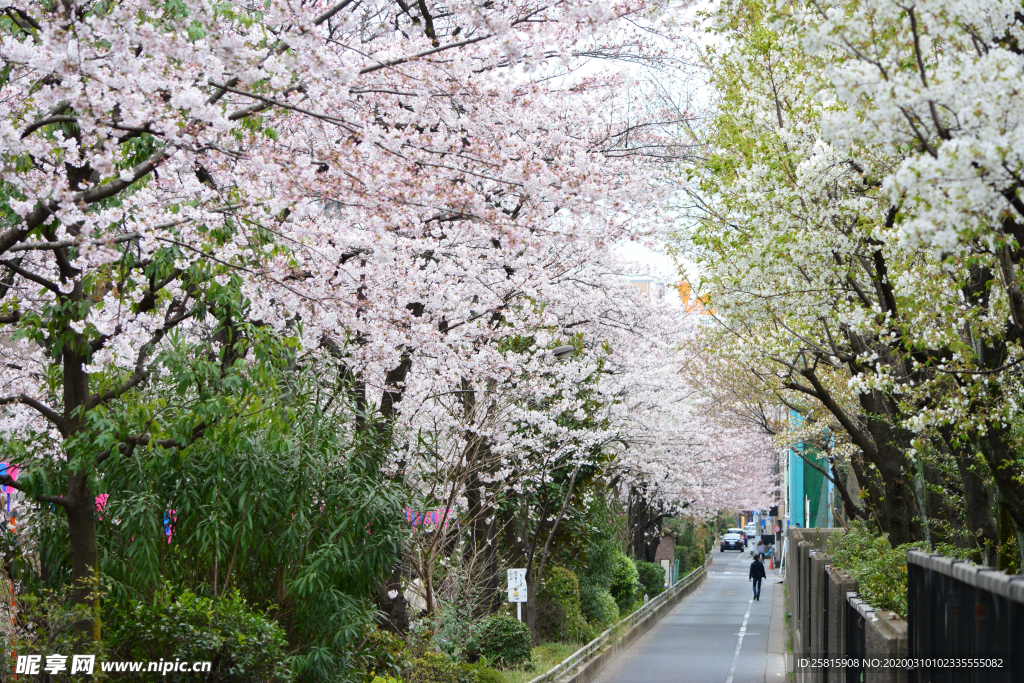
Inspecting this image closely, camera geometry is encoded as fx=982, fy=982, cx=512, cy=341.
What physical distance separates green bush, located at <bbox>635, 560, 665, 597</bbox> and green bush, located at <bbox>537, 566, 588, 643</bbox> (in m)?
12.9

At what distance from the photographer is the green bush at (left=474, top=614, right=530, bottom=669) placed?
1541 centimetres

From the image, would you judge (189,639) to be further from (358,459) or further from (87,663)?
(358,459)

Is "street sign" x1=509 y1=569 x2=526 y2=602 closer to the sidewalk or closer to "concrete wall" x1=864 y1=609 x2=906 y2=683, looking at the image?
the sidewalk

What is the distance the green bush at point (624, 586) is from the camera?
94.2ft

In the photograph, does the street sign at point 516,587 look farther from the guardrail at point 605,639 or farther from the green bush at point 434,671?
the green bush at point 434,671

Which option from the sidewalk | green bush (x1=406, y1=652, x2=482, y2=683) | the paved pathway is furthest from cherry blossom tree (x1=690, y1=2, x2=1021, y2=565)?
the paved pathway

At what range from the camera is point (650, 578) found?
34.5m

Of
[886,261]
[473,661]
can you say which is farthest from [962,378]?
[473,661]

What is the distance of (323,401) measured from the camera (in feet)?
36.8

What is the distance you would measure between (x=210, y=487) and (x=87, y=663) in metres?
2.05

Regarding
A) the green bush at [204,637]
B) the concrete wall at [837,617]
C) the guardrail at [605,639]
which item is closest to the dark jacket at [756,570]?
the guardrail at [605,639]

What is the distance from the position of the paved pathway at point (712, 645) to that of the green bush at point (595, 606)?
92 cm

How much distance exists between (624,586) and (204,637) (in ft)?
74.6

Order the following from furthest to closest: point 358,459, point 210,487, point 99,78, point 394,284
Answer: point 394,284 < point 358,459 < point 210,487 < point 99,78
